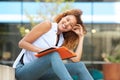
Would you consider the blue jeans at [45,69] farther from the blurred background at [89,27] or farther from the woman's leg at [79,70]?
the blurred background at [89,27]

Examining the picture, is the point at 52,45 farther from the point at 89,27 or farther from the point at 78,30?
the point at 89,27

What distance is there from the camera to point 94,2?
49.0ft

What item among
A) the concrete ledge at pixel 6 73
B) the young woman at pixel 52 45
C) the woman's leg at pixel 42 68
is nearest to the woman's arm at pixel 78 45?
the young woman at pixel 52 45

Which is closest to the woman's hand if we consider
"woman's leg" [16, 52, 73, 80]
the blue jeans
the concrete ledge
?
the blue jeans

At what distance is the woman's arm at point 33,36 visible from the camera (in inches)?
144

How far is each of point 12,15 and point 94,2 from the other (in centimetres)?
324

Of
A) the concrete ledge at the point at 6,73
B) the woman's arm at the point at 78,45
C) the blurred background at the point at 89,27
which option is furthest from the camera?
the blurred background at the point at 89,27

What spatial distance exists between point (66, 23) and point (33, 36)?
1.21 ft

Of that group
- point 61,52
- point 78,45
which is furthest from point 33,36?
point 78,45

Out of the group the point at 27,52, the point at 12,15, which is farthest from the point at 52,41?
the point at 12,15

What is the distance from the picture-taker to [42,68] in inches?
139

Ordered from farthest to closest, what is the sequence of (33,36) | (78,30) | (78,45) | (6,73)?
(78,45) → (78,30) → (33,36) → (6,73)

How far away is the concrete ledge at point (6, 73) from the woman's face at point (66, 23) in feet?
2.35

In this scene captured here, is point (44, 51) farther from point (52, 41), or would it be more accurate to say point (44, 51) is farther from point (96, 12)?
point (96, 12)
